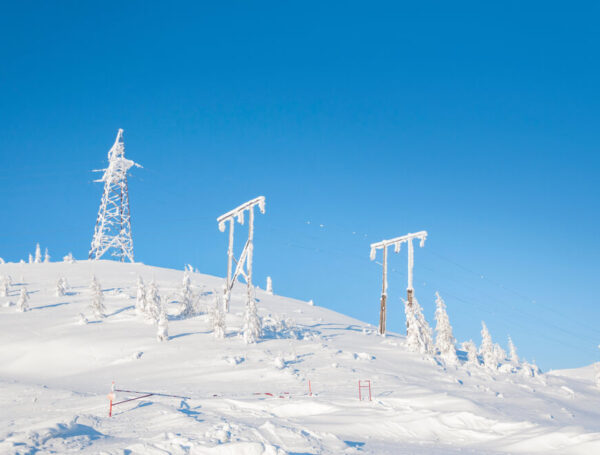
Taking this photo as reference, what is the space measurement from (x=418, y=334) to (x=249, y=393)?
46.6ft

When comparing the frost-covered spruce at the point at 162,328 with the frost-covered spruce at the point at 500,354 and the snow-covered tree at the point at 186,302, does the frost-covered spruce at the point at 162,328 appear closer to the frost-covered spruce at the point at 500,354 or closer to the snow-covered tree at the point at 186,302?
the snow-covered tree at the point at 186,302

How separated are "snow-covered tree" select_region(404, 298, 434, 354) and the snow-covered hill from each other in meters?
1.02

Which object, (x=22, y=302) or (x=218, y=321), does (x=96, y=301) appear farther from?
(x=218, y=321)

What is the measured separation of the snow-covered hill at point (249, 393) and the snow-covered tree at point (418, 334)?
40.1 inches

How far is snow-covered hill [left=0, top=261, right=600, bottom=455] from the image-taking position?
10.8m

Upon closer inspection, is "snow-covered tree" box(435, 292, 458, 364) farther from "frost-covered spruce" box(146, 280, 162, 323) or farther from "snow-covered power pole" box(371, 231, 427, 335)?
"frost-covered spruce" box(146, 280, 162, 323)

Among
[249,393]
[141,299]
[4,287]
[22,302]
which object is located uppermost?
[4,287]

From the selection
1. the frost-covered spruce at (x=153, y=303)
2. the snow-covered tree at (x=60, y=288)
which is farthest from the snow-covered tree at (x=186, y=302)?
the snow-covered tree at (x=60, y=288)

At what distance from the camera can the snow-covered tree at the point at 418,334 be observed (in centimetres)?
2866

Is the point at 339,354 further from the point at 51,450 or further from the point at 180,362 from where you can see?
the point at 51,450

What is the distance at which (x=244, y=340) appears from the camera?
82.7ft

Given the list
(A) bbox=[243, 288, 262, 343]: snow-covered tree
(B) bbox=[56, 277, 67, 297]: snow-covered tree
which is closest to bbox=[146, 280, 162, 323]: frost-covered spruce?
(A) bbox=[243, 288, 262, 343]: snow-covered tree

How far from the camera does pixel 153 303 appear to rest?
28156 mm

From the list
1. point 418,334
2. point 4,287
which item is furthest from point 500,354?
point 4,287
